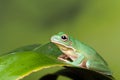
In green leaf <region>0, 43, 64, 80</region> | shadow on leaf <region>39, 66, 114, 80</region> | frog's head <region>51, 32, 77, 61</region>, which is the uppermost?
green leaf <region>0, 43, 64, 80</region>

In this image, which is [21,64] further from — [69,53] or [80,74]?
[69,53]

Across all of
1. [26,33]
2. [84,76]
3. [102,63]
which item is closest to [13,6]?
[26,33]

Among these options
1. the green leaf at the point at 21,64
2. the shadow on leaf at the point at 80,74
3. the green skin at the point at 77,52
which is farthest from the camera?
the green skin at the point at 77,52

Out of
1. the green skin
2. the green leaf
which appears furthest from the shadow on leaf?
the green skin

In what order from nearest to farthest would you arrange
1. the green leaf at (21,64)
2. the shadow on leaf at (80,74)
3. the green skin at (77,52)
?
the green leaf at (21,64)
the shadow on leaf at (80,74)
the green skin at (77,52)

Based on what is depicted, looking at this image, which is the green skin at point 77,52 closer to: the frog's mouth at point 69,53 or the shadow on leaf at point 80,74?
the frog's mouth at point 69,53

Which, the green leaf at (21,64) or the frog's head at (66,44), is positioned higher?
the green leaf at (21,64)

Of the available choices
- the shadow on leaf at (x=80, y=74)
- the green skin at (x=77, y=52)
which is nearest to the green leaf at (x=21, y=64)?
the shadow on leaf at (x=80, y=74)

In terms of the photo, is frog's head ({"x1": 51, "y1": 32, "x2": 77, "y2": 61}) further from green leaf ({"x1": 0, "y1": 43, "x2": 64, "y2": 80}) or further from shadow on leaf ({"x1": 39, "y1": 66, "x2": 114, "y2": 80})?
green leaf ({"x1": 0, "y1": 43, "x2": 64, "y2": 80})
